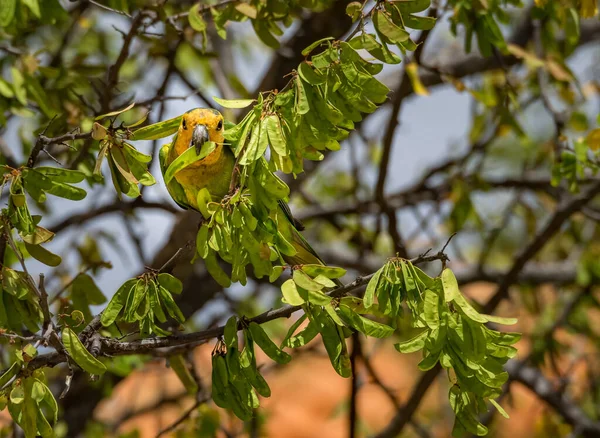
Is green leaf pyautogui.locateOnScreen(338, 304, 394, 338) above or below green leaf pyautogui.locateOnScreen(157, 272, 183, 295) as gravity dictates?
below

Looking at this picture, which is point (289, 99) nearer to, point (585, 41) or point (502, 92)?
point (502, 92)

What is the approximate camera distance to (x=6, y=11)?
79.0 inches

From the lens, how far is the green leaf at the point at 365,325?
1.47 meters

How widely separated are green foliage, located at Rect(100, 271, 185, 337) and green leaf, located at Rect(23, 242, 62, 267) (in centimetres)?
23

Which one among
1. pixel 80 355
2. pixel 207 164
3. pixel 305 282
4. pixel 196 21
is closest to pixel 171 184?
pixel 207 164

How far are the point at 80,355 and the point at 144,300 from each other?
0.19 m

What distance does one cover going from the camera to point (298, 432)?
875cm

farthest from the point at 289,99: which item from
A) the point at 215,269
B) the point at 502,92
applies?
the point at 502,92

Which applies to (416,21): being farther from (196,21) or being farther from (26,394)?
(26,394)

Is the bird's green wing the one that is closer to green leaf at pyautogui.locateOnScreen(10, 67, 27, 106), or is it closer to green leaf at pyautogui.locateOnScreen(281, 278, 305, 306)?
green leaf at pyautogui.locateOnScreen(10, 67, 27, 106)

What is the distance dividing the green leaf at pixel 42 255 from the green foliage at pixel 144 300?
229mm

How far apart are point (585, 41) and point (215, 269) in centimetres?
319

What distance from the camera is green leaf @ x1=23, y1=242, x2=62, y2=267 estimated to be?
68.6 inches

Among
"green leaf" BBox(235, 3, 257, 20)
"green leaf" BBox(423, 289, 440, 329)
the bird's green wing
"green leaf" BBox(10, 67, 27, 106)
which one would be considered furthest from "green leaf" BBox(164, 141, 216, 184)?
"green leaf" BBox(10, 67, 27, 106)
